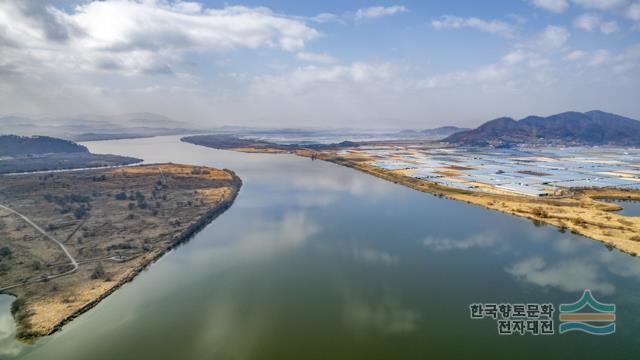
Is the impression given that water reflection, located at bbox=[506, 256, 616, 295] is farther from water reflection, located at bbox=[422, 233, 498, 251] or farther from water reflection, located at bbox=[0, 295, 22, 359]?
water reflection, located at bbox=[0, 295, 22, 359]

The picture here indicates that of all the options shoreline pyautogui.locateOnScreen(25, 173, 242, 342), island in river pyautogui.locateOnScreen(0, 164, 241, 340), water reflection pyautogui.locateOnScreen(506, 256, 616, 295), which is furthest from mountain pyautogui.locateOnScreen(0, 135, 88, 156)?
water reflection pyautogui.locateOnScreen(506, 256, 616, 295)

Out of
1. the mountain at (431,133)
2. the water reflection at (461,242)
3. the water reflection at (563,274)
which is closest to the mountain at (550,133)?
the mountain at (431,133)

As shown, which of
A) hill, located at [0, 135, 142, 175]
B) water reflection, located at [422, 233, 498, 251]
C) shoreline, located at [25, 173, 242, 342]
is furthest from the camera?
hill, located at [0, 135, 142, 175]

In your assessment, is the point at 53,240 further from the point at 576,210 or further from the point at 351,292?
the point at 576,210

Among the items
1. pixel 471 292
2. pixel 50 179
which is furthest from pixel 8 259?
pixel 50 179

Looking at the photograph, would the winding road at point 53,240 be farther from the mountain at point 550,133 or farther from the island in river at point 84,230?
the mountain at point 550,133
